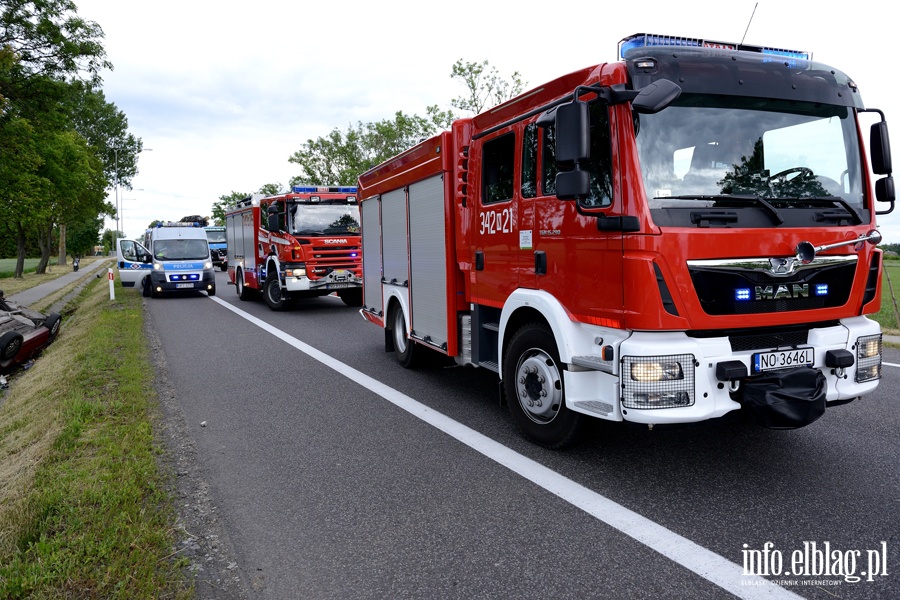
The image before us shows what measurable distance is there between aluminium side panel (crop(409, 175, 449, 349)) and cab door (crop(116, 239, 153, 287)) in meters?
15.3

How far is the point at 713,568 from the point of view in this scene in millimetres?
3023

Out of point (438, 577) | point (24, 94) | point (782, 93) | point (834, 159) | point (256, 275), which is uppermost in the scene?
point (24, 94)

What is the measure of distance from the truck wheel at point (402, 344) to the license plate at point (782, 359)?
4.42 metres

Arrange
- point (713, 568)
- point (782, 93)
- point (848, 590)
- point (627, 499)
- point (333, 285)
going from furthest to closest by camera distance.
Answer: point (333, 285) → point (782, 93) → point (627, 499) → point (713, 568) → point (848, 590)

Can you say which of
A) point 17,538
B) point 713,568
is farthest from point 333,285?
point 713,568

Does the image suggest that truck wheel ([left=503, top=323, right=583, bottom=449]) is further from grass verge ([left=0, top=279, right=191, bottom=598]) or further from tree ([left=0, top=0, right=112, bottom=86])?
tree ([left=0, top=0, right=112, bottom=86])

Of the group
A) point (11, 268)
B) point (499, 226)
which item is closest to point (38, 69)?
point (499, 226)

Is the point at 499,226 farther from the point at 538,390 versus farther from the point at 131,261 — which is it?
the point at 131,261

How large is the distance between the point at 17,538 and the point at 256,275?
44.2 feet

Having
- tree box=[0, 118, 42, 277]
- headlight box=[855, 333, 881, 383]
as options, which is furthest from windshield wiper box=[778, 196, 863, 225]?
tree box=[0, 118, 42, 277]

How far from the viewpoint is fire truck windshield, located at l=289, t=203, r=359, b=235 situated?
14227 millimetres

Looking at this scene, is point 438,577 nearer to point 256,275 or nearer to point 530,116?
point 530,116

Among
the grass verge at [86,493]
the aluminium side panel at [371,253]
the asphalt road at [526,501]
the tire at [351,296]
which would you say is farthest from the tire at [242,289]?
the asphalt road at [526,501]

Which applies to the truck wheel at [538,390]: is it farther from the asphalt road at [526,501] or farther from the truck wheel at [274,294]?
the truck wheel at [274,294]
